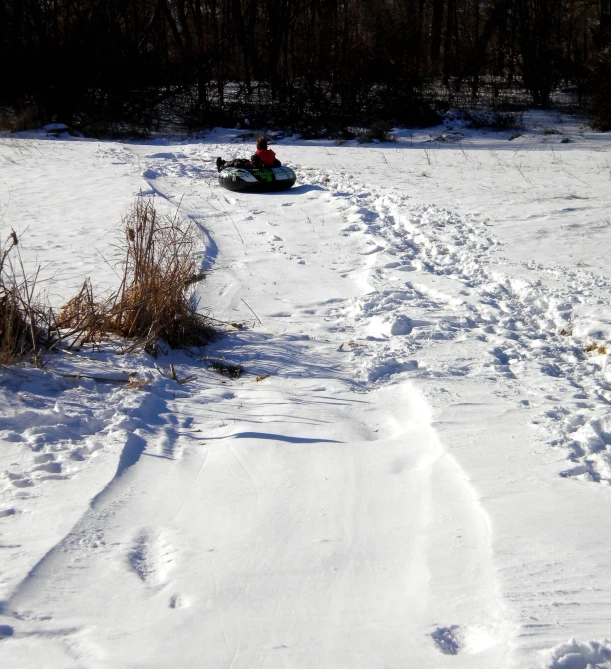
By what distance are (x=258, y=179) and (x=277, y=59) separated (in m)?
18.8

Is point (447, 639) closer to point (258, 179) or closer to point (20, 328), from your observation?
point (20, 328)

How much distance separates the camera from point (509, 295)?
6641 millimetres

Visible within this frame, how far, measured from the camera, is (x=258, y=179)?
12.1 m

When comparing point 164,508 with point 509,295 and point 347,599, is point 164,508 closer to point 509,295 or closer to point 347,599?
point 347,599

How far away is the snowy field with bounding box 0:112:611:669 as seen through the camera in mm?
2451

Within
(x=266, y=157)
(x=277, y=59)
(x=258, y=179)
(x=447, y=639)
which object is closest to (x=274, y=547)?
(x=447, y=639)

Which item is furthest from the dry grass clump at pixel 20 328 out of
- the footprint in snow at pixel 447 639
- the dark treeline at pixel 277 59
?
the dark treeline at pixel 277 59

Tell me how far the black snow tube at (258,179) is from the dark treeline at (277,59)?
1335 centimetres

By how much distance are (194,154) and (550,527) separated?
1601cm

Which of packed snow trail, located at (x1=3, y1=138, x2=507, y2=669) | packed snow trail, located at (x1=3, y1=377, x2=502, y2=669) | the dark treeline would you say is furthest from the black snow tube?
the dark treeline

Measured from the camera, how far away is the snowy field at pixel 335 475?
245cm

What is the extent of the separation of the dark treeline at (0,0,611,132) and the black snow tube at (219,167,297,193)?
526 inches

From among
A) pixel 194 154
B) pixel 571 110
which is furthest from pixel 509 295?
pixel 571 110

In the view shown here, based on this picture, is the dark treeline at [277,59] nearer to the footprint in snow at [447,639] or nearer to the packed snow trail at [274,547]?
the packed snow trail at [274,547]
